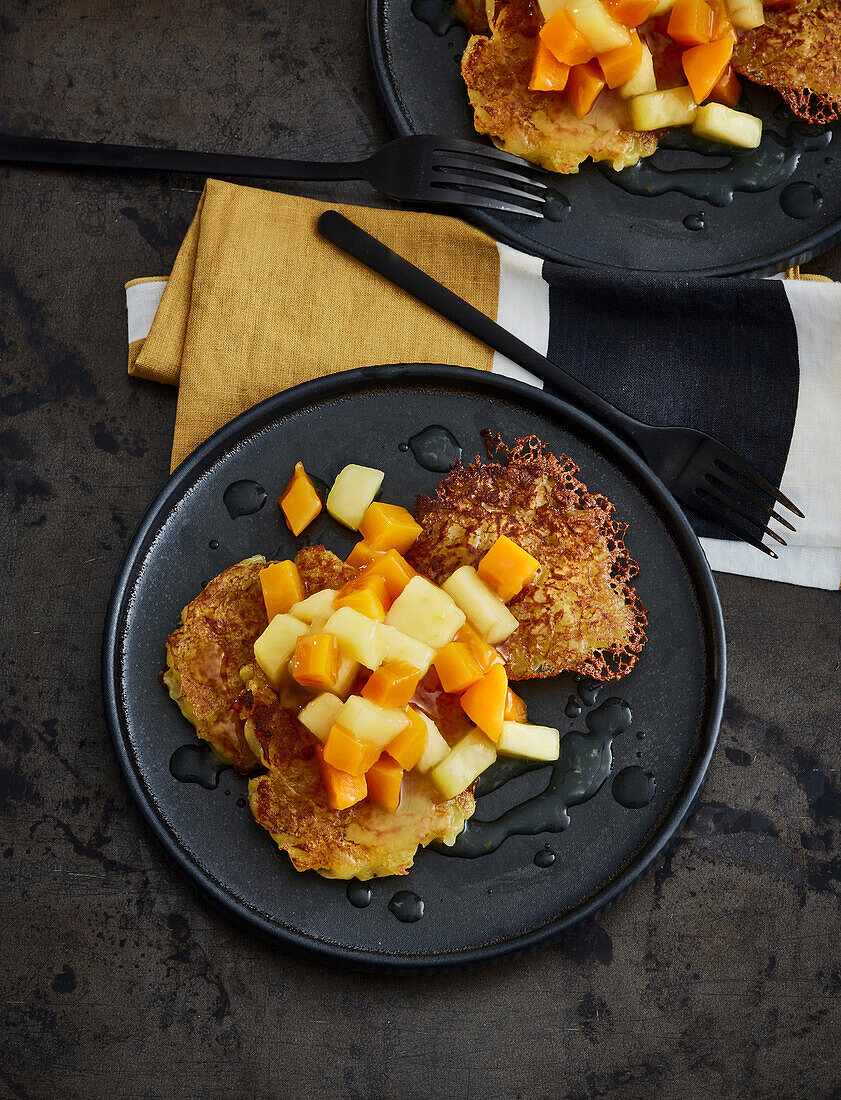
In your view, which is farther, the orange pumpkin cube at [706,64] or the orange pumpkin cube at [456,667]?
the orange pumpkin cube at [706,64]

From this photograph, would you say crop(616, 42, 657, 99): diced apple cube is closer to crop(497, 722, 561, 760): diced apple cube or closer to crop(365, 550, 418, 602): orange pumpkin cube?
crop(365, 550, 418, 602): orange pumpkin cube

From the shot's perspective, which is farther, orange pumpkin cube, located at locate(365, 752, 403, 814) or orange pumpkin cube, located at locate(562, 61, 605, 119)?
orange pumpkin cube, located at locate(562, 61, 605, 119)

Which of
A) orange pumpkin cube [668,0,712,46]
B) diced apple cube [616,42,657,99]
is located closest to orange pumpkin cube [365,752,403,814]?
diced apple cube [616,42,657,99]

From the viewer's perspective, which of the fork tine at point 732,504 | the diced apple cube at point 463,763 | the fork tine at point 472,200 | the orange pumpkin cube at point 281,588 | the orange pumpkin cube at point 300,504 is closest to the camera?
the diced apple cube at point 463,763

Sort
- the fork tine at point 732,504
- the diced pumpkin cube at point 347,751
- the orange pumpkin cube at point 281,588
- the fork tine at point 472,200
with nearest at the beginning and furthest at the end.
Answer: the diced pumpkin cube at point 347,751, the orange pumpkin cube at point 281,588, the fork tine at point 732,504, the fork tine at point 472,200

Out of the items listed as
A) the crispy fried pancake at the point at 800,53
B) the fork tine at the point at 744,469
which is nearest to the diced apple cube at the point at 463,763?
the fork tine at the point at 744,469

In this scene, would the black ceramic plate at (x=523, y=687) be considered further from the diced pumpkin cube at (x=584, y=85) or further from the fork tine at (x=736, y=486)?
the diced pumpkin cube at (x=584, y=85)

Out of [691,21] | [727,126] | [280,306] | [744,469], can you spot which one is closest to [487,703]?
[744,469]
